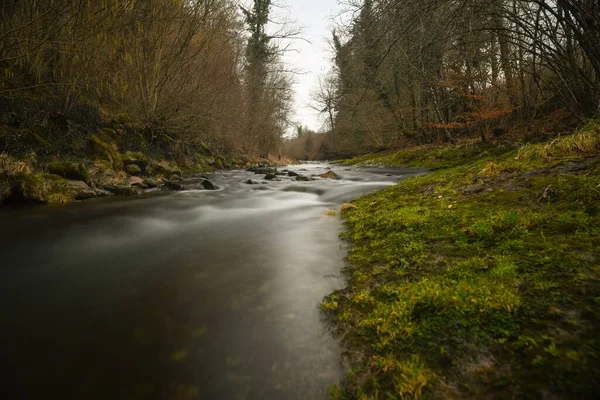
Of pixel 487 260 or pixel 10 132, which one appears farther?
pixel 10 132

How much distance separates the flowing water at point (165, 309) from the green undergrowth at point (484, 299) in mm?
270

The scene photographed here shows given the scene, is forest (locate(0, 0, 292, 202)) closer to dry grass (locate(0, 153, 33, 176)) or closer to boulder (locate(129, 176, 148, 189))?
dry grass (locate(0, 153, 33, 176))

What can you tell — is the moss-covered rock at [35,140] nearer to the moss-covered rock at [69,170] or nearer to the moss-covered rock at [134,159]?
the moss-covered rock at [69,170]

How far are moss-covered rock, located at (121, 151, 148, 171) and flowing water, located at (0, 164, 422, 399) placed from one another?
17.2 feet

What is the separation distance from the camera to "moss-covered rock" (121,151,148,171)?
9664 mm

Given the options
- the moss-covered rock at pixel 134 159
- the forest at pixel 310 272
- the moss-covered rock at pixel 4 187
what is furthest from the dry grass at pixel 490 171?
the moss-covered rock at pixel 134 159

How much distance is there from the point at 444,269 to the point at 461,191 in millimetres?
2247

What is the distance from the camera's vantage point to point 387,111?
2297 cm

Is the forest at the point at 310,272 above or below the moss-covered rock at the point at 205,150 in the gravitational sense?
below

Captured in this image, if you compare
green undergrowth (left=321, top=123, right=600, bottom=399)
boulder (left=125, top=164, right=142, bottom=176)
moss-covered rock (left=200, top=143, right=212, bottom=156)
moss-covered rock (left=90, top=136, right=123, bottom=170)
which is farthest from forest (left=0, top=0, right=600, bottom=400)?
moss-covered rock (left=200, top=143, right=212, bottom=156)

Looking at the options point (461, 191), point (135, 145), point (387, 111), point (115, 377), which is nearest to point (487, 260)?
point (461, 191)

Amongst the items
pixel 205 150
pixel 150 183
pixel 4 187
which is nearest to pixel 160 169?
pixel 150 183

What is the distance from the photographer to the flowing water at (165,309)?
157 cm

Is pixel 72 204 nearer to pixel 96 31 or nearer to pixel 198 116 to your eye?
pixel 96 31
